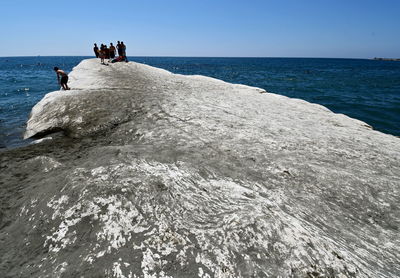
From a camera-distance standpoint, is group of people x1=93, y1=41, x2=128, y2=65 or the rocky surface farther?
group of people x1=93, y1=41, x2=128, y2=65

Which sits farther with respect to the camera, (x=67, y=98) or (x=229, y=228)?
(x=67, y=98)

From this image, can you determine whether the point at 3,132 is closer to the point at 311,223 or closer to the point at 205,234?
the point at 205,234

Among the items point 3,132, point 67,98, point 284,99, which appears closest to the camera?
point 67,98

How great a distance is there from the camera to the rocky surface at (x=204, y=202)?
148 inches

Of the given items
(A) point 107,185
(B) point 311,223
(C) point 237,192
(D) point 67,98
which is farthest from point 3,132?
(B) point 311,223

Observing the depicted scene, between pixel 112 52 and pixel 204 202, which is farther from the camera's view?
pixel 112 52

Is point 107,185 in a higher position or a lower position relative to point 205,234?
higher

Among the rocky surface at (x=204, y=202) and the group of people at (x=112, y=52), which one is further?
the group of people at (x=112, y=52)

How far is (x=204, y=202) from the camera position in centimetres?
507

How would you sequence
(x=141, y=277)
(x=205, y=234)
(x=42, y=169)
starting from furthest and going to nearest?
(x=42, y=169)
(x=205, y=234)
(x=141, y=277)

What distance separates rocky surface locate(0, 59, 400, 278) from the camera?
3752 millimetres

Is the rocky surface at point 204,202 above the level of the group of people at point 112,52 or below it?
below

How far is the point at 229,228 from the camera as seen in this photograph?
4.19 metres

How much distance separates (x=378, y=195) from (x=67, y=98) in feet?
47.0
